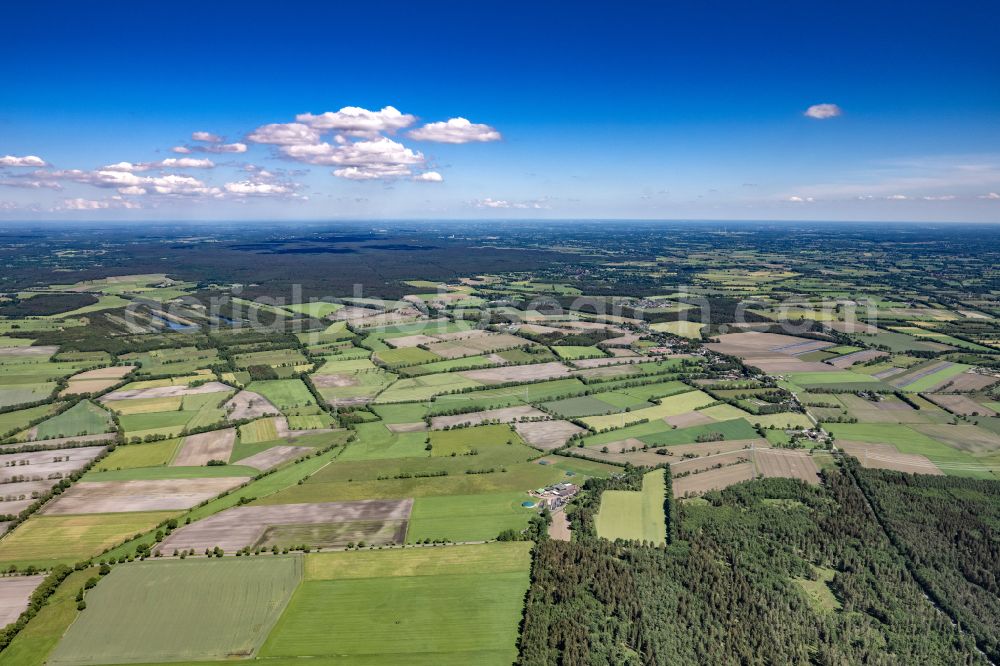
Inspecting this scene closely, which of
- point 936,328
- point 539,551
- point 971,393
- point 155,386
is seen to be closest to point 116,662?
point 539,551

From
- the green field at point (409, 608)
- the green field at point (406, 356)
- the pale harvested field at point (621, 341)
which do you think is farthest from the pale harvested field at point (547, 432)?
the pale harvested field at point (621, 341)

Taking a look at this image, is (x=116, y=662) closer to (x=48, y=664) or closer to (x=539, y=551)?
(x=48, y=664)

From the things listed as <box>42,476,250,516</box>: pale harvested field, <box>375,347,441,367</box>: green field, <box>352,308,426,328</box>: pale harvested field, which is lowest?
<box>42,476,250,516</box>: pale harvested field

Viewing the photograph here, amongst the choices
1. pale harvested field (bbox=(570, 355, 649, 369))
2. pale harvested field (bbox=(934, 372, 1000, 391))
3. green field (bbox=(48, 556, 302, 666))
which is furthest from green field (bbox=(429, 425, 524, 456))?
pale harvested field (bbox=(934, 372, 1000, 391))

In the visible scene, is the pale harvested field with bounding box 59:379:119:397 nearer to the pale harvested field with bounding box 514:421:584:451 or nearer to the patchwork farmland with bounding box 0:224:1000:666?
the patchwork farmland with bounding box 0:224:1000:666

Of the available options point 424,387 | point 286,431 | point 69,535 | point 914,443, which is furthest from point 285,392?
point 914,443

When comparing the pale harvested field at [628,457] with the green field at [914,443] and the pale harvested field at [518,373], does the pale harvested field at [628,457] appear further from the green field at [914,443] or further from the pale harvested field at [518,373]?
the pale harvested field at [518,373]
